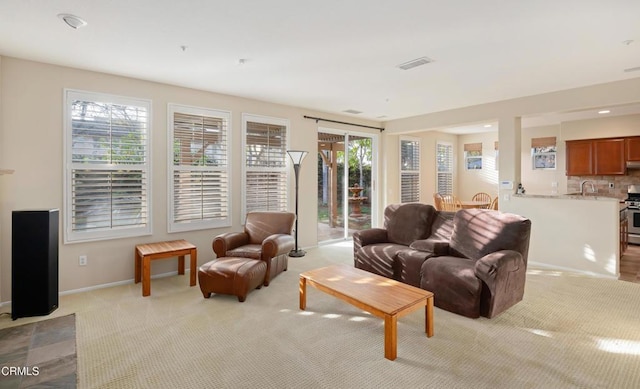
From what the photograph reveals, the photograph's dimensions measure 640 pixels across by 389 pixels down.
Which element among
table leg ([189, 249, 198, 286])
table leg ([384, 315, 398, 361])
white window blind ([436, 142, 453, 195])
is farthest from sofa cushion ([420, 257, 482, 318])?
white window blind ([436, 142, 453, 195])

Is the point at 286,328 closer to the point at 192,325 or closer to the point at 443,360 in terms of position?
the point at 192,325

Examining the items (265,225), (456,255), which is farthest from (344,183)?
(456,255)

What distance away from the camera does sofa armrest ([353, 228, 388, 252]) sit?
441 centimetres

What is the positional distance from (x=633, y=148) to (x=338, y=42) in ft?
21.8

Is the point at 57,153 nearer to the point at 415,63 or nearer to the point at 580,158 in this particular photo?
the point at 415,63

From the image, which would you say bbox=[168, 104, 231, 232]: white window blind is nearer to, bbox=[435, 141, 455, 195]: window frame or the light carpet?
the light carpet

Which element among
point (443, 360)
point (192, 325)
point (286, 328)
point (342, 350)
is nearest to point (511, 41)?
point (443, 360)

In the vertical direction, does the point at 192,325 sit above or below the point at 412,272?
below

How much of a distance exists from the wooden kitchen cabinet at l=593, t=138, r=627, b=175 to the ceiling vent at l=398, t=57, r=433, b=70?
17.7ft

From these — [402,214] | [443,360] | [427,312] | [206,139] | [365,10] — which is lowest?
[443,360]

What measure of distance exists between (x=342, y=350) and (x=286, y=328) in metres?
0.59

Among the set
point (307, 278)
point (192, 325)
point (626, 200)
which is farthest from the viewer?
point (626, 200)

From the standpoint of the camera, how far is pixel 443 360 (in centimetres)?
→ 238

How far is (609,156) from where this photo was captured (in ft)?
21.3
